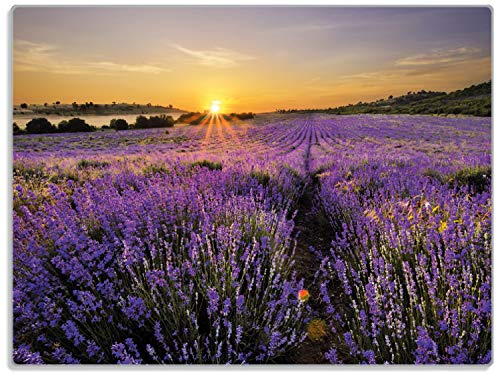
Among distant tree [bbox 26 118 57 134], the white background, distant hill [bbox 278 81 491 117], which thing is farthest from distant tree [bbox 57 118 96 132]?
distant hill [bbox 278 81 491 117]

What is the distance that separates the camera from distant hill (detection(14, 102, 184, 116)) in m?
2.99

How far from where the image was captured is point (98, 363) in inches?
76.9

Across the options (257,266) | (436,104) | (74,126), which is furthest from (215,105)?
(436,104)

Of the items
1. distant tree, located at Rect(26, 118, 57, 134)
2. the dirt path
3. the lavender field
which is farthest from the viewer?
distant tree, located at Rect(26, 118, 57, 134)

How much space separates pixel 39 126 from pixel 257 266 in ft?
7.83

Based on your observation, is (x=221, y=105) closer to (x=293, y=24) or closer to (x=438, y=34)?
(x=293, y=24)

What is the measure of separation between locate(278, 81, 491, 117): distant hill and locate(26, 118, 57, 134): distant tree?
9.07ft

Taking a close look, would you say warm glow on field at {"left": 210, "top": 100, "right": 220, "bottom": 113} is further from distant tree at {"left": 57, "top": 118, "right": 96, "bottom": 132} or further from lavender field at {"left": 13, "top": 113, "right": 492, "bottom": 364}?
distant tree at {"left": 57, "top": 118, "right": 96, "bottom": 132}

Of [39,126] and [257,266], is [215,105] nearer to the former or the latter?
[39,126]

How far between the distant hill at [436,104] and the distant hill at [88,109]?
1834 millimetres

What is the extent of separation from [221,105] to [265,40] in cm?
74

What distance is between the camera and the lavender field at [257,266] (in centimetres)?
186

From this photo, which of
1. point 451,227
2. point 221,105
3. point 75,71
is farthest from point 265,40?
point 451,227

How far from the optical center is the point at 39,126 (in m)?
3.24
